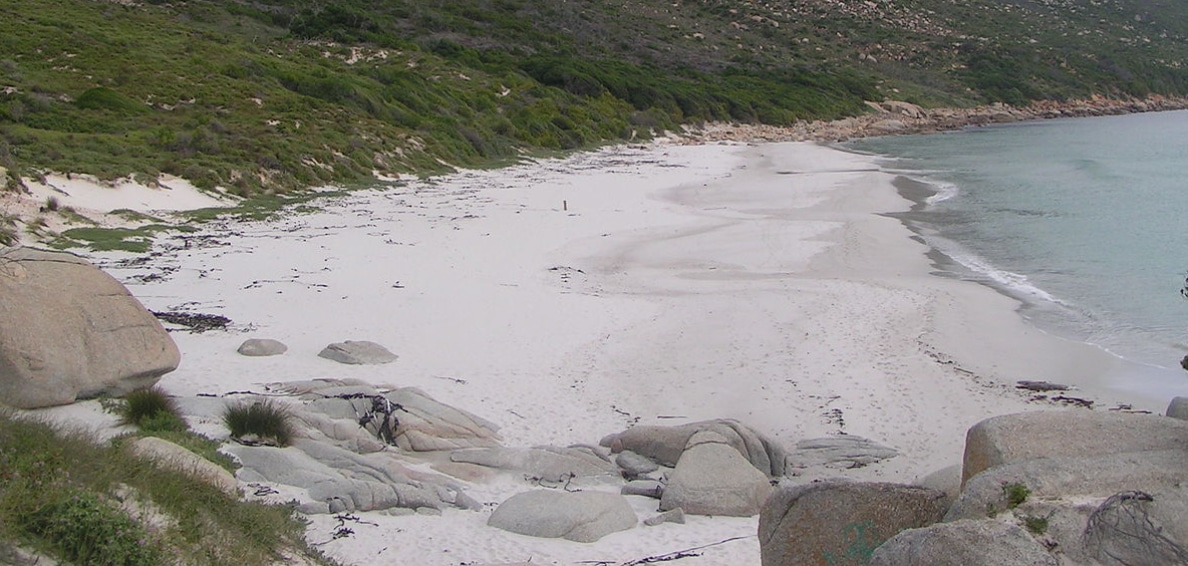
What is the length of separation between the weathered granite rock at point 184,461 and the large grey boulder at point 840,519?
3.12 meters

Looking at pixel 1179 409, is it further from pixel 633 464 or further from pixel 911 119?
pixel 911 119

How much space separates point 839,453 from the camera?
9.55 m

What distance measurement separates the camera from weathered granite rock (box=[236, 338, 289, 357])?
11188 mm

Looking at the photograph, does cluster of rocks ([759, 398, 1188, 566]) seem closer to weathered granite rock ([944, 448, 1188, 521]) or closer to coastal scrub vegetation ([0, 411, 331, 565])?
weathered granite rock ([944, 448, 1188, 521])

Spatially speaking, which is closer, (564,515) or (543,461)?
(564,515)

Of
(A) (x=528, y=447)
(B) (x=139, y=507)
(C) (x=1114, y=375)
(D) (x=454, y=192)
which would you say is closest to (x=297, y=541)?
(B) (x=139, y=507)

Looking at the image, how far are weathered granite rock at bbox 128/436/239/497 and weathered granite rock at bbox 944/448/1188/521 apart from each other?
4.01m

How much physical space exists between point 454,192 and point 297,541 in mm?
21838

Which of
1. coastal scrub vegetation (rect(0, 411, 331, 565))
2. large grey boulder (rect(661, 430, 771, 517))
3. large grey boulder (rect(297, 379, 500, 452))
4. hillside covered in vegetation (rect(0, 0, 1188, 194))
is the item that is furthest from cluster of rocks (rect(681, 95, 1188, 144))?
coastal scrub vegetation (rect(0, 411, 331, 565))

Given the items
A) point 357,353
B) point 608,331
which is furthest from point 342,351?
point 608,331

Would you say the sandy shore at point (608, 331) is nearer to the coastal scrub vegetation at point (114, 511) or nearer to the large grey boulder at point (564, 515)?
the large grey boulder at point (564, 515)

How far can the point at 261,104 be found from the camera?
104 ft

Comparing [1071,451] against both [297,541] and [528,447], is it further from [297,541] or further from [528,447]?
[528,447]

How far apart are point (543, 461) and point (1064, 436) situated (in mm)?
4586
